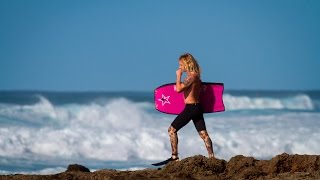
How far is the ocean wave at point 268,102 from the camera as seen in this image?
39.9 m

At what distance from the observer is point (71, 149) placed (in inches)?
774

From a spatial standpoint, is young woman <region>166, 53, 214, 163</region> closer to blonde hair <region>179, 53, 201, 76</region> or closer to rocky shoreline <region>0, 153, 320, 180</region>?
blonde hair <region>179, 53, 201, 76</region>

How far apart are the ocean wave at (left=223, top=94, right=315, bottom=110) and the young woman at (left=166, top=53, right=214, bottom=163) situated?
2831 centimetres

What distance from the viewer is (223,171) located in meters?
8.83

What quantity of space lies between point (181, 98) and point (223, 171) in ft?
5.08

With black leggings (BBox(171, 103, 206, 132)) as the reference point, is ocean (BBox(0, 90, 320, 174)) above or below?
above

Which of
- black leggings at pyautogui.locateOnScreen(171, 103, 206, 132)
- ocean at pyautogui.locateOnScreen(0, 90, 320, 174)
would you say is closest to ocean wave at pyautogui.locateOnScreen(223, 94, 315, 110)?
ocean at pyautogui.locateOnScreen(0, 90, 320, 174)

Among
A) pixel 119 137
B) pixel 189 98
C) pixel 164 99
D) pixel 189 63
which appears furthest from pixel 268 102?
pixel 189 63

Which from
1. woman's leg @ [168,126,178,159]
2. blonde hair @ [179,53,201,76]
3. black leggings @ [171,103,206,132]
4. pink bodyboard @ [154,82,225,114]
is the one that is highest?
blonde hair @ [179,53,201,76]

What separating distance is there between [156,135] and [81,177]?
1326cm

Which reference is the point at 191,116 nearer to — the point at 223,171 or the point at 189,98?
Answer: the point at 189,98

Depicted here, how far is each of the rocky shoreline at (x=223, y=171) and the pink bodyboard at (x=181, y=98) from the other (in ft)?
3.71

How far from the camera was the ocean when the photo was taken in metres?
17.9

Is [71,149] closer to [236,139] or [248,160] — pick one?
[236,139]
